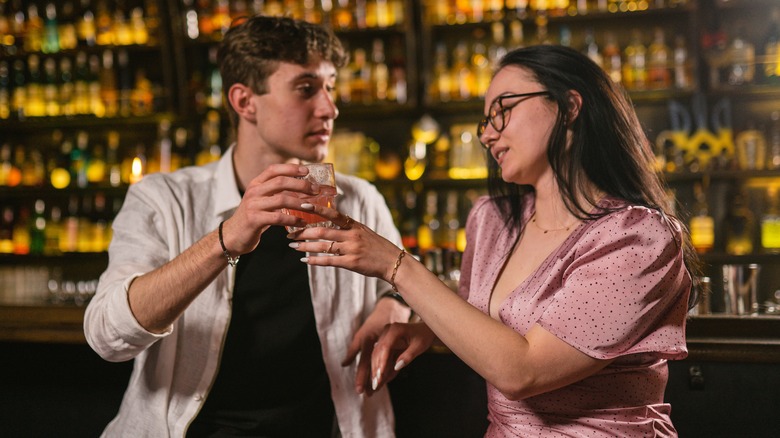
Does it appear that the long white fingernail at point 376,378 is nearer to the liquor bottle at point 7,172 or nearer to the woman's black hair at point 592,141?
the woman's black hair at point 592,141

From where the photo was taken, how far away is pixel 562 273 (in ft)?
4.41

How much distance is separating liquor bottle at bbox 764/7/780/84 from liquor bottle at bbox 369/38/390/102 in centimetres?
198

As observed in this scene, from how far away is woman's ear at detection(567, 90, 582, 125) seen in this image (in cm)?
146

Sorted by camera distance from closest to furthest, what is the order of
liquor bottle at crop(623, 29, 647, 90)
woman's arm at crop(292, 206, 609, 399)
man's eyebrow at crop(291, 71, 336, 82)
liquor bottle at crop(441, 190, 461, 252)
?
woman's arm at crop(292, 206, 609, 399) < man's eyebrow at crop(291, 71, 336, 82) < liquor bottle at crop(623, 29, 647, 90) < liquor bottle at crop(441, 190, 461, 252)

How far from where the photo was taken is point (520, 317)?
1.37 m

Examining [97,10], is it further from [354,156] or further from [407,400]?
[407,400]

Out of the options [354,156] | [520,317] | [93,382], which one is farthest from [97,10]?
[520,317]

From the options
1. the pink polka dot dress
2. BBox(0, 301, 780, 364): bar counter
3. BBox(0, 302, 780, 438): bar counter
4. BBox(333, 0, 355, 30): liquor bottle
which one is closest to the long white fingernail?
the pink polka dot dress

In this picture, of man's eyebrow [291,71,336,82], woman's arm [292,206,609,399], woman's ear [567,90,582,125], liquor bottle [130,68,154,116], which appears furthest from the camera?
liquor bottle [130,68,154,116]

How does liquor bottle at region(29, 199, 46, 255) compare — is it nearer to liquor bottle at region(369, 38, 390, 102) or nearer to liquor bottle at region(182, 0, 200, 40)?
liquor bottle at region(182, 0, 200, 40)

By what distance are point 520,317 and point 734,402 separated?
0.79 metres

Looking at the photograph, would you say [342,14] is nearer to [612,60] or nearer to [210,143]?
[210,143]

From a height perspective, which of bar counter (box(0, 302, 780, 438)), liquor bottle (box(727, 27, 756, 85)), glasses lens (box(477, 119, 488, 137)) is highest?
liquor bottle (box(727, 27, 756, 85))

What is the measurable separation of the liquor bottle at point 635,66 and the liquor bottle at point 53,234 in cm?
346
